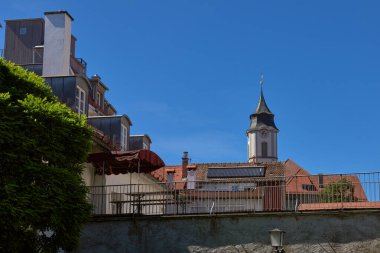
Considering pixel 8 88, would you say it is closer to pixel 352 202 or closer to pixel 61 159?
pixel 61 159

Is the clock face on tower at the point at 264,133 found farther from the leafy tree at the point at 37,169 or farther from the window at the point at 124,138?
the leafy tree at the point at 37,169

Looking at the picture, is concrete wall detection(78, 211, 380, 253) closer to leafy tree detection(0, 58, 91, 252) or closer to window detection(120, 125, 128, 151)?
leafy tree detection(0, 58, 91, 252)

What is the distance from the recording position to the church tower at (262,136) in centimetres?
11944

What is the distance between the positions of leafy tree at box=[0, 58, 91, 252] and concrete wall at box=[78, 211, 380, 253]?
3.65 metres

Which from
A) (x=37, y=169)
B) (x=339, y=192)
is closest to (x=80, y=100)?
(x=37, y=169)

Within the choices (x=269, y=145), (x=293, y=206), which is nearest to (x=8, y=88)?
(x=293, y=206)

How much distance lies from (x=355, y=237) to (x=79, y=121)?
366 inches

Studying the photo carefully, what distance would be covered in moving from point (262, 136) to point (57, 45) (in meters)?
93.0

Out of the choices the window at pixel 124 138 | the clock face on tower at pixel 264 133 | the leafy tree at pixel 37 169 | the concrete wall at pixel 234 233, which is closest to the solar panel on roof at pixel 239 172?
the window at pixel 124 138

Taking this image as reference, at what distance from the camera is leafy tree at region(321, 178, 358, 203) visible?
76.0 ft

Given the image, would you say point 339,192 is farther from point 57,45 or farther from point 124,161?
point 57,45

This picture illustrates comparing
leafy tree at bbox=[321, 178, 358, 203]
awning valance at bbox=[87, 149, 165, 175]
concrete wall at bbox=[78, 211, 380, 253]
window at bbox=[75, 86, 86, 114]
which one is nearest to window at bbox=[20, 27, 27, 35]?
window at bbox=[75, 86, 86, 114]

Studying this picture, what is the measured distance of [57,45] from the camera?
99.9 feet

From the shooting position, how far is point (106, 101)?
152ft
